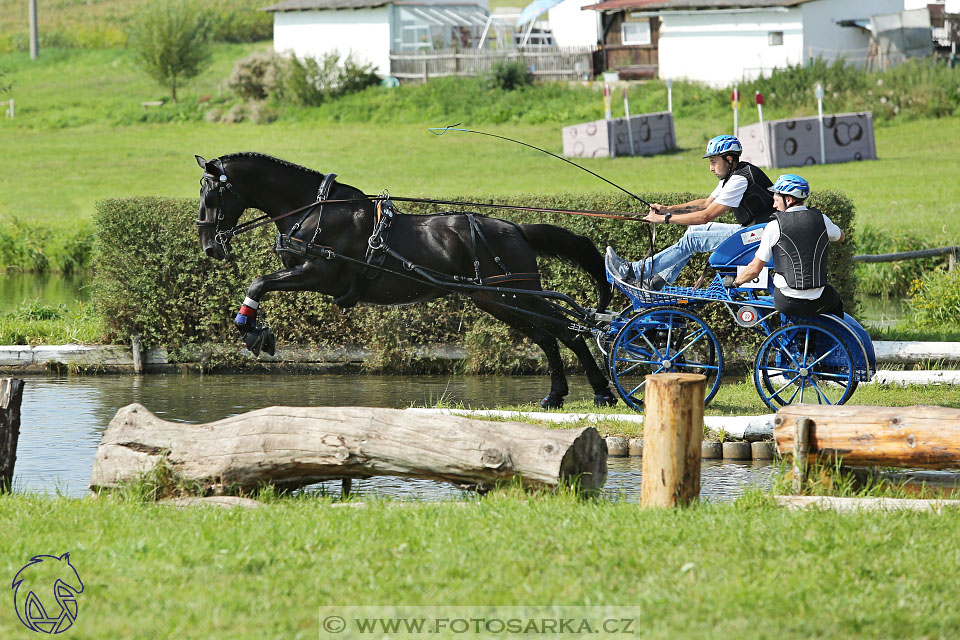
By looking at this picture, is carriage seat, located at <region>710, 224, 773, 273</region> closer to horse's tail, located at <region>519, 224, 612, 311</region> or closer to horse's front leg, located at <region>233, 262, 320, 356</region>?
horse's tail, located at <region>519, 224, 612, 311</region>

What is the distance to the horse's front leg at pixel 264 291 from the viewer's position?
9.38 m

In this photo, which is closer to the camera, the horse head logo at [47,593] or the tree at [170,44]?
the horse head logo at [47,593]

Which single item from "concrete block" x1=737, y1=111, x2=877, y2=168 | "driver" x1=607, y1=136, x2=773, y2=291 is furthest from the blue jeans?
"concrete block" x1=737, y1=111, x2=877, y2=168

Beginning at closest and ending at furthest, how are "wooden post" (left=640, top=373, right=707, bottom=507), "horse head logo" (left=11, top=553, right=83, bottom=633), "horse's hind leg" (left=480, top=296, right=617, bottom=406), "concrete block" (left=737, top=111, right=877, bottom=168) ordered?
"horse head logo" (left=11, top=553, right=83, bottom=633)
"wooden post" (left=640, top=373, right=707, bottom=507)
"horse's hind leg" (left=480, top=296, right=617, bottom=406)
"concrete block" (left=737, top=111, right=877, bottom=168)

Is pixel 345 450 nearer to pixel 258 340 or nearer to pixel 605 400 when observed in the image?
pixel 258 340

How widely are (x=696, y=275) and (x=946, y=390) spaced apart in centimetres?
302

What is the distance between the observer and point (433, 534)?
5.65 m

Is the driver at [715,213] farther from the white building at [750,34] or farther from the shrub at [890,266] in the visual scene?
the white building at [750,34]

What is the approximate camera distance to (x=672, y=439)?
20.3 ft

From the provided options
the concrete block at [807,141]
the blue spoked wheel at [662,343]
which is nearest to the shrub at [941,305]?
the blue spoked wheel at [662,343]

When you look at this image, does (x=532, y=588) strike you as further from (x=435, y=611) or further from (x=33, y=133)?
(x=33, y=133)

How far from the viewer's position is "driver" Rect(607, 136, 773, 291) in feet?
29.8

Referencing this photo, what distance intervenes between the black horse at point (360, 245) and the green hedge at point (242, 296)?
2.59 meters

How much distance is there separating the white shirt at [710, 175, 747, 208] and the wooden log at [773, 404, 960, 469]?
2.63 meters
